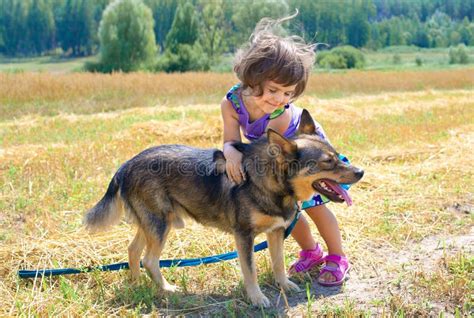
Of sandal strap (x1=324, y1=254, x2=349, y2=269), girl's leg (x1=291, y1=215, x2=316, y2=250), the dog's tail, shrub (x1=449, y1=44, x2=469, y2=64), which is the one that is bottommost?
shrub (x1=449, y1=44, x2=469, y2=64)

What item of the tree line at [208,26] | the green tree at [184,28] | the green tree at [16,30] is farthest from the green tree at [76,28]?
the green tree at [184,28]

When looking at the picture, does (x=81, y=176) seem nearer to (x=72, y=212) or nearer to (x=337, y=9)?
(x=72, y=212)

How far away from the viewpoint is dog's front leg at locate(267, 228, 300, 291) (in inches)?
168

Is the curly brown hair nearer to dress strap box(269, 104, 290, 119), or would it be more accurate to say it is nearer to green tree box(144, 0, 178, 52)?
dress strap box(269, 104, 290, 119)

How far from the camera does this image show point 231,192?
4066mm

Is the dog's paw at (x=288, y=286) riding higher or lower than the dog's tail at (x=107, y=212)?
lower

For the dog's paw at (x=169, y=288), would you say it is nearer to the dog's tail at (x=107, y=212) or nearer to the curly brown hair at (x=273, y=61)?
the dog's tail at (x=107, y=212)

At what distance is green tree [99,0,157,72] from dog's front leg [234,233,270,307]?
44394 mm

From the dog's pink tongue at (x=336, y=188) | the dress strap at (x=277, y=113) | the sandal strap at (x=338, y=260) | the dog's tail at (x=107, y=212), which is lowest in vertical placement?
the sandal strap at (x=338, y=260)

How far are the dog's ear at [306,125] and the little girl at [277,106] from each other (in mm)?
124

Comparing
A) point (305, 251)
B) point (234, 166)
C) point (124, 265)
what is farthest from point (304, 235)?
point (124, 265)

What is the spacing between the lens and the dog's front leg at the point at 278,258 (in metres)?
4.27

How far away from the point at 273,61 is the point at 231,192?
3.39 feet

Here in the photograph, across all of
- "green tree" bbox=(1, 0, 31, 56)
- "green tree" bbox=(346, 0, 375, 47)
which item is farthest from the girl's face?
"green tree" bbox=(1, 0, 31, 56)
